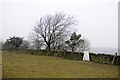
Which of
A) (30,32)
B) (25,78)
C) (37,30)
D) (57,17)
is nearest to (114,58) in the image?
(25,78)

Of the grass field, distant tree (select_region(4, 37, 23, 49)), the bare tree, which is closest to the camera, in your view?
the grass field

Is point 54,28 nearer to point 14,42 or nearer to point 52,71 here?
Result: point 14,42

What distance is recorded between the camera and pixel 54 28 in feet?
42.0

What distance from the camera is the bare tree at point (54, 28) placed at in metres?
12.7

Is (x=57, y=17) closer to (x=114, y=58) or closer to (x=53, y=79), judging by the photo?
(x=114, y=58)

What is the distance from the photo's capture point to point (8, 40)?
15836mm

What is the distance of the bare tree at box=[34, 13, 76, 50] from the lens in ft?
41.8

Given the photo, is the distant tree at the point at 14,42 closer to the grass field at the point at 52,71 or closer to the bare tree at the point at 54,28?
the bare tree at the point at 54,28

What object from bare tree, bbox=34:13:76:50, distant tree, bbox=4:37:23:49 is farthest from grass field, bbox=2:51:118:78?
distant tree, bbox=4:37:23:49

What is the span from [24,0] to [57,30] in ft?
18.9

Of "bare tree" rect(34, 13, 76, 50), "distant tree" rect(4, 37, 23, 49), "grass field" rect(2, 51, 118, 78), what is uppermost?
"bare tree" rect(34, 13, 76, 50)

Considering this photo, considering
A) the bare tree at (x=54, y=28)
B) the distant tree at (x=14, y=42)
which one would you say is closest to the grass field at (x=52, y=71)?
the bare tree at (x=54, y=28)

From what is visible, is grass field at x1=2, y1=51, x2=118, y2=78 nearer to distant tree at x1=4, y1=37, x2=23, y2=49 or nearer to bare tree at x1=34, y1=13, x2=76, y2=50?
bare tree at x1=34, y1=13, x2=76, y2=50

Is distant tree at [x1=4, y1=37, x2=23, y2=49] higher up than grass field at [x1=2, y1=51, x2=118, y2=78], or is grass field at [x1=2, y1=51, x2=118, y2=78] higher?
distant tree at [x1=4, y1=37, x2=23, y2=49]
